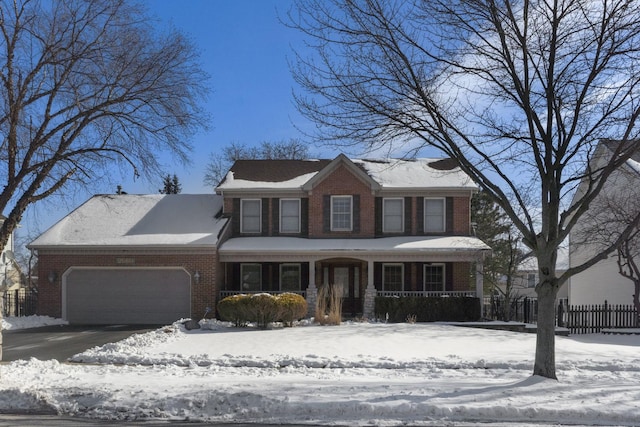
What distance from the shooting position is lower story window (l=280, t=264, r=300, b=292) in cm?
2786

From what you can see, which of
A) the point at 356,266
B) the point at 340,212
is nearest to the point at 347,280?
the point at 356,266

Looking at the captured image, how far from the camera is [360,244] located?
25656 millimetres

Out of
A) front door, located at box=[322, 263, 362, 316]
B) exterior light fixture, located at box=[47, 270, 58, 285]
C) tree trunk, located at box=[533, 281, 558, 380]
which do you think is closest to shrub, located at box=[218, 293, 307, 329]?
front door, located at box=[322, 263, 362, 316]

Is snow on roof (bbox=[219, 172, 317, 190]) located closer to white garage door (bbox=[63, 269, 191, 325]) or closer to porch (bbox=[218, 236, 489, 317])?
porch (bbox=[218, 236, 489, 317])

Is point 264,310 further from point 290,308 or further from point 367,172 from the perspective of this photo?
point 367,172

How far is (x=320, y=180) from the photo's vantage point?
27203 mm

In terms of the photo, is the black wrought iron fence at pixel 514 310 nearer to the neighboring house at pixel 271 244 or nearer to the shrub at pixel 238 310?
the neighboring house at pixel 271 244

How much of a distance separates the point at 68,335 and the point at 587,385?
618 inches

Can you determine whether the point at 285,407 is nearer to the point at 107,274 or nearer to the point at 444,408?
the point at 444,408

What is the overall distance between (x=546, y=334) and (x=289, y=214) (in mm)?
17595

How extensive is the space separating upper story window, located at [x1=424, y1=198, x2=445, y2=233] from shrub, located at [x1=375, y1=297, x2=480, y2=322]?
13.1ft

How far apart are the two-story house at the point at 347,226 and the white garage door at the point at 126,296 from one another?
6.70 feet

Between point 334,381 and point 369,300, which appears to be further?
point 369,300

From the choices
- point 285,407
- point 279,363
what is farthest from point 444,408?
point 279,363
